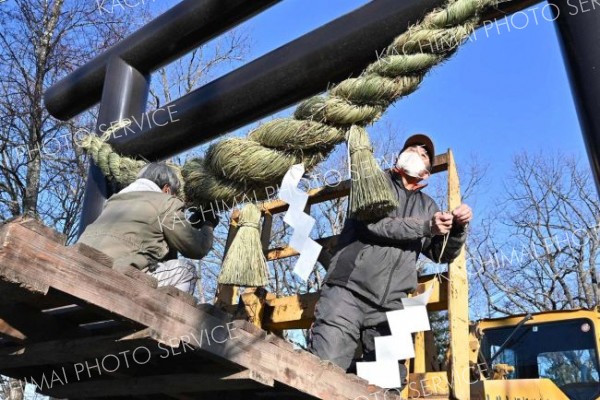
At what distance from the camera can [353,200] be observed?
268 cm

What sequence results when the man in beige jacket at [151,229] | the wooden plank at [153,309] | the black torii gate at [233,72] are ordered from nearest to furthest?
the wooden plank at [153,309] → the black torii gate at [233,72] → the man in beige jacket at [151,229]

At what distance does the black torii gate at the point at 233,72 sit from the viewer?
2.39 meters

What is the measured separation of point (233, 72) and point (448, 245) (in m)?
1.50

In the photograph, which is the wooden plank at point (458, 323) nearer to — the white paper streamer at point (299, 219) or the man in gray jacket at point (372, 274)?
the man in gray jacket at point (372, 274)

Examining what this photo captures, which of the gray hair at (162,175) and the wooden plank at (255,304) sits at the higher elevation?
the gray hair at (162,175)

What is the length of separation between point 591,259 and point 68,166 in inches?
650

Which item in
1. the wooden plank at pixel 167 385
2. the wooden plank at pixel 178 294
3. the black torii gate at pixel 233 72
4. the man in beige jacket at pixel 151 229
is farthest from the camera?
the man in beige jacket at pixel 151 229

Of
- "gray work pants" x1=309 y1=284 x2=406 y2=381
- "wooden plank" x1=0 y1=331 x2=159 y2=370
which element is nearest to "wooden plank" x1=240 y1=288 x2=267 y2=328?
"gray work pants" x1=309 y1=284 x2=406 y2=381

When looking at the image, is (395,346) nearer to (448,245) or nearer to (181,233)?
(448,245)

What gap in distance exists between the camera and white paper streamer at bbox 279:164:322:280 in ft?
8.58

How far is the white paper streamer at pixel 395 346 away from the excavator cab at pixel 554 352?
2.92m

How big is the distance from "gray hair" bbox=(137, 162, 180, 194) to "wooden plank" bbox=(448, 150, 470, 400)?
142 cm

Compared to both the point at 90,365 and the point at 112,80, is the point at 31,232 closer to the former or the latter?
the point at 90,365

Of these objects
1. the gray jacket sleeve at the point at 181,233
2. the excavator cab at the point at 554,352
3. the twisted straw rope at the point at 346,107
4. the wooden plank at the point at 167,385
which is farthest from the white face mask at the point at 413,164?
the excavator cab at the point at 554,352
